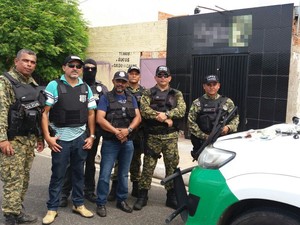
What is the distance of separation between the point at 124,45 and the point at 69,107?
7.67 metres

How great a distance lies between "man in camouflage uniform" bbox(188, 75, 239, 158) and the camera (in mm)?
4398

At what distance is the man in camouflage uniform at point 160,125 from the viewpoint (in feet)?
14.2

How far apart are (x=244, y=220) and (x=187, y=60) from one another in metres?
7.52

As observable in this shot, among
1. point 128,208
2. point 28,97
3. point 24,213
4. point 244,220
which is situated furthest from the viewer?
point 128,208

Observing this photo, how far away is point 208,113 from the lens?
4422 millimetres

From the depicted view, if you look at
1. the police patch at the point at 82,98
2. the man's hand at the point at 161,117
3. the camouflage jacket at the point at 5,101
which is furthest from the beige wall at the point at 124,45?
the camouflage jacket at the point at 5,101

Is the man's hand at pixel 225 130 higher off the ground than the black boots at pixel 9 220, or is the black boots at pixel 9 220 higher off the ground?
the man's hand at pixel 225 130

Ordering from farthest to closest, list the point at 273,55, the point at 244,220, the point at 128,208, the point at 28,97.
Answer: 1. the point at 273,55
2. the point at 128,208
3. the point at 28,97
4. the point at 244,220

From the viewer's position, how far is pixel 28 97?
363 centimetres

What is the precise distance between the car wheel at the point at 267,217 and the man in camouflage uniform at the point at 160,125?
1.98 metres

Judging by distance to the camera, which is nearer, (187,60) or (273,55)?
(273,55)

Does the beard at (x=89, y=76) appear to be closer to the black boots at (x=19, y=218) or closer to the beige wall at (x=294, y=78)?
the black boots at (x=19, y=218)

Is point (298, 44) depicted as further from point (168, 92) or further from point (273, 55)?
point (168, 92)

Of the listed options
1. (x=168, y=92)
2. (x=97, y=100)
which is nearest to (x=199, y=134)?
(x=168, y=92)
